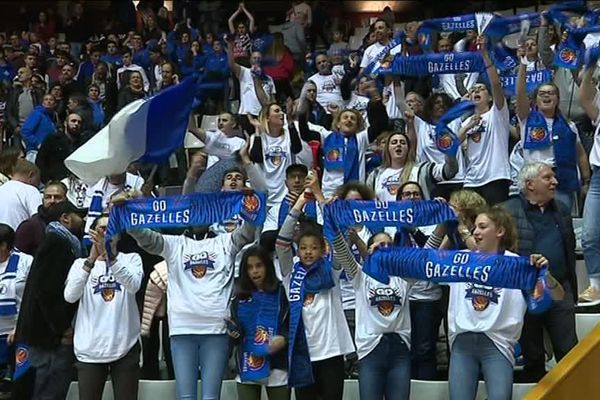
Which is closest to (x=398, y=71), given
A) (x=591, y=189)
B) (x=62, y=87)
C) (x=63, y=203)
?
(x=591, y=189)

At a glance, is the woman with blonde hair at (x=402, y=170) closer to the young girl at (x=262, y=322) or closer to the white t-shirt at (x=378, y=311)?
A: the white t-shirt at (x=378, y=311)

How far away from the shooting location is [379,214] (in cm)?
783

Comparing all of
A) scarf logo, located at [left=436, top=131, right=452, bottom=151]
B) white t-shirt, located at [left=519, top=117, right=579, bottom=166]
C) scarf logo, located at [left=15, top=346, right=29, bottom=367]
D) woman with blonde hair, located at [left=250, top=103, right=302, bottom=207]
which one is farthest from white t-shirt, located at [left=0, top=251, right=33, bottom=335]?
white t-shirt, located at [left=519, top=117, right=579, bottom=166]

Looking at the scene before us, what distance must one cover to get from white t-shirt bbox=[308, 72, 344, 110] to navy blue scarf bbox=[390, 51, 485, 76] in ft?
8.91

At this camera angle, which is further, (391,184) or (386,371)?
(391,184)

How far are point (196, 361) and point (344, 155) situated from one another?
3134mm

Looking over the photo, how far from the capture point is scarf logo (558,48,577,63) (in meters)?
10.0

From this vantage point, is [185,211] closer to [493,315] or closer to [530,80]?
[493,315]

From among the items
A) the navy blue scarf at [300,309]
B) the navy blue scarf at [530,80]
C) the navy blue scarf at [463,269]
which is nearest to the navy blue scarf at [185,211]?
the navy blue scarf at [300,309]

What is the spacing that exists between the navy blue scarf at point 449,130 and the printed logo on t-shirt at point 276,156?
1336mm

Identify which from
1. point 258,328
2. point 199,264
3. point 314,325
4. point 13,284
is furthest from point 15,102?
point 314,325

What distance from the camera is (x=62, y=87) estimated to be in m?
15.6

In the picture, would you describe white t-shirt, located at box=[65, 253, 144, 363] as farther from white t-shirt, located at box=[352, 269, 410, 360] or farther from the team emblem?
the team emblem

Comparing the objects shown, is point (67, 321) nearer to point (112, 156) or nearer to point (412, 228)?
point (112, 156)
